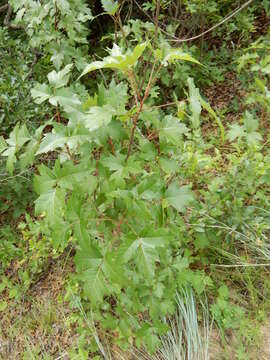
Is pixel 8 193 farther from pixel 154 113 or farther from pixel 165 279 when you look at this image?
pixel 154 113

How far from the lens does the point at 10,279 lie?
2.51m

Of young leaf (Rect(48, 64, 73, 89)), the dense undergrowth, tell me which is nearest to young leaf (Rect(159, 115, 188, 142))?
the dense undergrowth

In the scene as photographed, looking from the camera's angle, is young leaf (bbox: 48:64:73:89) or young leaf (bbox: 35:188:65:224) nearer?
young leaf (bbox: 35:188:65:224)

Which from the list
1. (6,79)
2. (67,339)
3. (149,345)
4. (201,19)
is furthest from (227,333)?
(201,19)


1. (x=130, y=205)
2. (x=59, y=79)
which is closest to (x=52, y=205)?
(x=130, y=205)

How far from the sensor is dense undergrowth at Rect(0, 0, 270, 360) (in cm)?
115

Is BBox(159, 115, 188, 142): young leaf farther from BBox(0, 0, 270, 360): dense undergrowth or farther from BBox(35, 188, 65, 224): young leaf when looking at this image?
BBox(35, 188, 65, 224): young leaf

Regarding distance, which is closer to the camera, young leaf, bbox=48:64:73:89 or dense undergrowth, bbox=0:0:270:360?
dense undergrowth, bbox=0:0:270:360

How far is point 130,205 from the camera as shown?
1166 mm

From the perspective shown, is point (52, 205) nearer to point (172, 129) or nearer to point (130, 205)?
point (130, 205)

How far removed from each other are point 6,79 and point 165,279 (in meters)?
1.89

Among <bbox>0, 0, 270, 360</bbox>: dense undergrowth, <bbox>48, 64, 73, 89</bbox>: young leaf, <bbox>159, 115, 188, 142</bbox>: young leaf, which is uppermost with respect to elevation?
<bbox>48, 64, 73, 89</bbox>: young leaf

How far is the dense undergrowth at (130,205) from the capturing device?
3.78ft

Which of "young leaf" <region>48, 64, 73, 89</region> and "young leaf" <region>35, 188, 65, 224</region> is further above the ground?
"young leaf" <region>48, 64, 73, 89</region>
